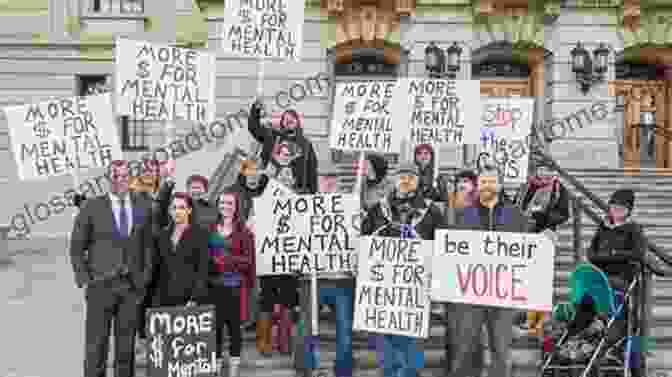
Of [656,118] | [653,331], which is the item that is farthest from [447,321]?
[656,118]

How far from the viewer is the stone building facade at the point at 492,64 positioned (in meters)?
15.2

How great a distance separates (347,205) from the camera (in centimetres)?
548

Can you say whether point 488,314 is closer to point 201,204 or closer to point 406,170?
point 406,170

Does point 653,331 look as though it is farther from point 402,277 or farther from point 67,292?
point 67,292

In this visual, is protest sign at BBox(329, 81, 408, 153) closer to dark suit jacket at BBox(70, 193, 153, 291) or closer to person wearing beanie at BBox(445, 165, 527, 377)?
person wearing beanie at BBox(445, 165, 527, 377)

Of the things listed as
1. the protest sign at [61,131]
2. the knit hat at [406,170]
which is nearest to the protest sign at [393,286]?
the knit hat at [406,170]

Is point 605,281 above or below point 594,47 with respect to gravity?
below

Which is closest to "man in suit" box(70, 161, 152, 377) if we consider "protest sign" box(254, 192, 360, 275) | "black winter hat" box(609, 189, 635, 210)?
"protest sign" box(254, 192, 360, 275)

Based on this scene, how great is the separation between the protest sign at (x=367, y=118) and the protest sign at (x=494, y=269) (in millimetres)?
1773

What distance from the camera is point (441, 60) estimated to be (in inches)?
598

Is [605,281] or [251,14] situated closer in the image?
[605,281]

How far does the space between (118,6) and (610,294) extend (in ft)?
56.9

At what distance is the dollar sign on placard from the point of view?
546 cm

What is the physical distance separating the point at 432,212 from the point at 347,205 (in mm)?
791
